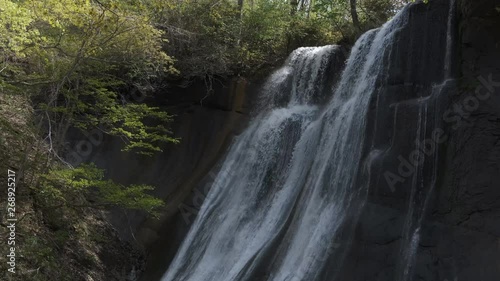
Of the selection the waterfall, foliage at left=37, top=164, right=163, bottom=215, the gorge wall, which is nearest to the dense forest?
foliage at left=37, top=164, right=163, bottom=215

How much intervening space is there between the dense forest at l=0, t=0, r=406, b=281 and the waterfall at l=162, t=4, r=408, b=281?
1.83m

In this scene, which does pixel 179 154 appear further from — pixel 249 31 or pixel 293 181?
pixel 249 31

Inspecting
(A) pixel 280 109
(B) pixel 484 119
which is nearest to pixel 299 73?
(A) pixel 280 109

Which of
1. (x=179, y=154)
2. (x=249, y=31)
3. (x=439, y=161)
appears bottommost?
(x=179, y=154)

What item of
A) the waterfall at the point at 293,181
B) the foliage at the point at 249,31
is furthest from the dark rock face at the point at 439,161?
the foliage at the point at 249,31

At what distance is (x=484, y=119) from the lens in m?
8.06

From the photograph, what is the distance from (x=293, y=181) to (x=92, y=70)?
599cm

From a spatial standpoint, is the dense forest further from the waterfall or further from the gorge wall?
the gorge wall

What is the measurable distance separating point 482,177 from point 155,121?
10.9 metres

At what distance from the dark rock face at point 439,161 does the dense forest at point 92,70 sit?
16.6 feet

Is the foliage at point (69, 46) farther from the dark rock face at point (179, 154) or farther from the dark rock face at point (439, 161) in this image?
the dark rock face at point (439, 161)

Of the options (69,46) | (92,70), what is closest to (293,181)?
(92,70)

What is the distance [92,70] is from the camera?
1177 cm

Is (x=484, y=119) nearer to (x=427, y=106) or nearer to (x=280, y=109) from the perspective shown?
(x=427, y=106)
